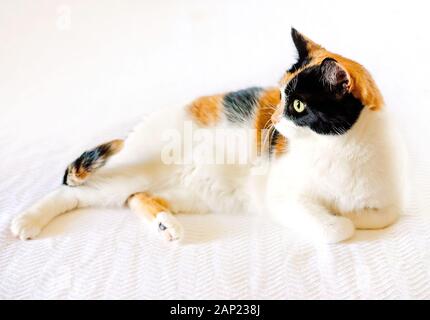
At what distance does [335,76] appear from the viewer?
2.96 feet

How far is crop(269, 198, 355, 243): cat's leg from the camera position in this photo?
3.28 feet

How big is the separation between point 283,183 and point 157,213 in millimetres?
301

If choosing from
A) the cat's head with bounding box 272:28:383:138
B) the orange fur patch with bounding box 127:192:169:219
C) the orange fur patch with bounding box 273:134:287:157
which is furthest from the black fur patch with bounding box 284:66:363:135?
the orange fur patch with bounding box 127:192:169:219

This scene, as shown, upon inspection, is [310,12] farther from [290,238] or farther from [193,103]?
[290,238]

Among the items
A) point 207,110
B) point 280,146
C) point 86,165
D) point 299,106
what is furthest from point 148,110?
point 299,106

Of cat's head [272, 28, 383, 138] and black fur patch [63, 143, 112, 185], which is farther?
black fur patch [63, 143, 112, 185]

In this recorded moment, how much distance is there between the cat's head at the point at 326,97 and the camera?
35.9 inches

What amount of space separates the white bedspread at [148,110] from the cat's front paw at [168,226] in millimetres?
27

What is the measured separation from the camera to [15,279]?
930mm

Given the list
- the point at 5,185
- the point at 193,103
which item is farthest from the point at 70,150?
the point at 193,103

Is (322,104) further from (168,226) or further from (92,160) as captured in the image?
(92,160)

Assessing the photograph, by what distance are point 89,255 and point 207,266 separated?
9.8 inches

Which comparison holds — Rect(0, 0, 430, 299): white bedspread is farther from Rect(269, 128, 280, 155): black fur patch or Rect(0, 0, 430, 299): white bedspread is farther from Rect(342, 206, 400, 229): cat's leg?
Rect(269, 128, 280, 155): black fur patch

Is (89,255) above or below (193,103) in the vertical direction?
below
